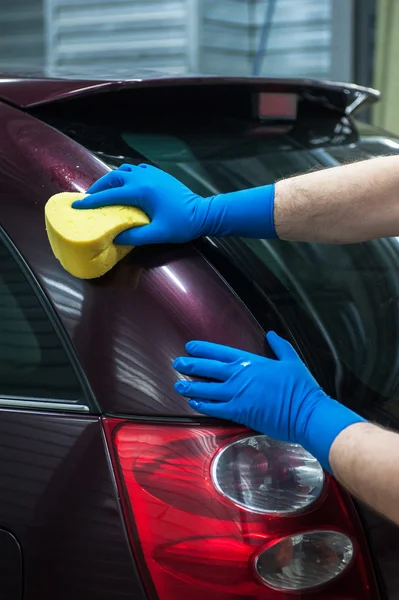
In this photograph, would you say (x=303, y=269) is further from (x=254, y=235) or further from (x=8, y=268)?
(x=8, y=268)

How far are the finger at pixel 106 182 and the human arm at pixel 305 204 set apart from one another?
0.20 ft

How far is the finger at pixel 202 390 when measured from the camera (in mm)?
1195

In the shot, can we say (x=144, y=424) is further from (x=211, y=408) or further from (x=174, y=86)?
(x=174, y=86)

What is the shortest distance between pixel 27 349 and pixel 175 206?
0.35 meters

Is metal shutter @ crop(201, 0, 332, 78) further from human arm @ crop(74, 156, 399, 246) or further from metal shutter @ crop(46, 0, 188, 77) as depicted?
human arm @ crop(74, 156, 399, 246)

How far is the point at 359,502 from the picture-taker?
1.20 meters

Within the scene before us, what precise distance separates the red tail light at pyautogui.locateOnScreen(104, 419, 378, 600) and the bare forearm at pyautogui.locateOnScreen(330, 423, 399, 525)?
0.06m

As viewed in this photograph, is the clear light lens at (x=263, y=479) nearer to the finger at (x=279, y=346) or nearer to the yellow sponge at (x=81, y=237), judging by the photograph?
the finger at (x=279, y=346)

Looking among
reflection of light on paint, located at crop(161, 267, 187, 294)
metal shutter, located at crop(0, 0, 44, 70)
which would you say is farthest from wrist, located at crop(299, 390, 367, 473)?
metal shutter, located at crop(0, 0, 44, 70)

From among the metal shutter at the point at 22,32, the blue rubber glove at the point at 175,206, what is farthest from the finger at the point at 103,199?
the metal shutter at the point at 22,32

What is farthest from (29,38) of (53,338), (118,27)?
(53,338)

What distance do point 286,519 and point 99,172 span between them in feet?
2.08

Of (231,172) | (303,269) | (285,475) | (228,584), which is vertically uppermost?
(231,172)

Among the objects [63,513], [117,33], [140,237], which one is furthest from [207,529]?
[117,33]
